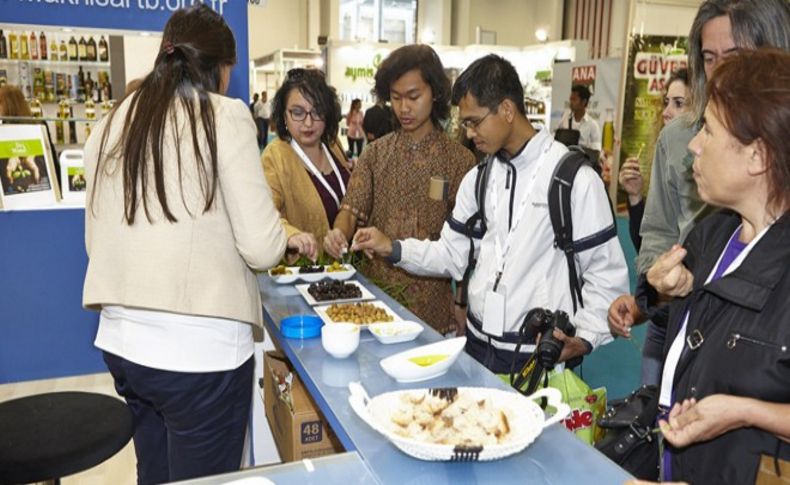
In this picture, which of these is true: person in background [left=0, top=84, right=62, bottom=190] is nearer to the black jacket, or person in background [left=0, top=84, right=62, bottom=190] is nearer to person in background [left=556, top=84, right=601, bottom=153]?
the black jacket

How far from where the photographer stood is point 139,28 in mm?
3627

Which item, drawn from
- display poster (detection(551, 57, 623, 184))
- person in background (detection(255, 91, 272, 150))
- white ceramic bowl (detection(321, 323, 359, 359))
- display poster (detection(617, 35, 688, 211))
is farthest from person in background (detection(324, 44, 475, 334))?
person in background (detection(255, 91, 272, 150))

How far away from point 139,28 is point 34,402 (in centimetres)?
242

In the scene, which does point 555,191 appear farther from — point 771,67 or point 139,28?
point 139,28

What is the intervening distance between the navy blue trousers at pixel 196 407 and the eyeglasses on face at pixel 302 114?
1.40 m

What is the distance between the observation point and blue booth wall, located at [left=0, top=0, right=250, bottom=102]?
3469mm

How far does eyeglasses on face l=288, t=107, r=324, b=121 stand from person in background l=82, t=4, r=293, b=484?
45.4 inches

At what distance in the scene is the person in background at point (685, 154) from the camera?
5.37 feet

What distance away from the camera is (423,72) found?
272 cm

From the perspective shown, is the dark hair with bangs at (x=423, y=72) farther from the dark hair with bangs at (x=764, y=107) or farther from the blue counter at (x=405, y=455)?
the dark hair with bangs at (x=764, y=107)

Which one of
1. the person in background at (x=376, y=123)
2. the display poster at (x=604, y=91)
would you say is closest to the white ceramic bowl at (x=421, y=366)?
the person in background at (x=376, y=123)

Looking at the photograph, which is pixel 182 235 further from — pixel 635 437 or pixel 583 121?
pixel 583 121

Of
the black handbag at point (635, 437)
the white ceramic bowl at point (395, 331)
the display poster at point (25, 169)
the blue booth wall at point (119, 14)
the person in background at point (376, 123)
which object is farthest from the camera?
the person in background at point (376, 123)

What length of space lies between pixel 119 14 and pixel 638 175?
9.21 ft
